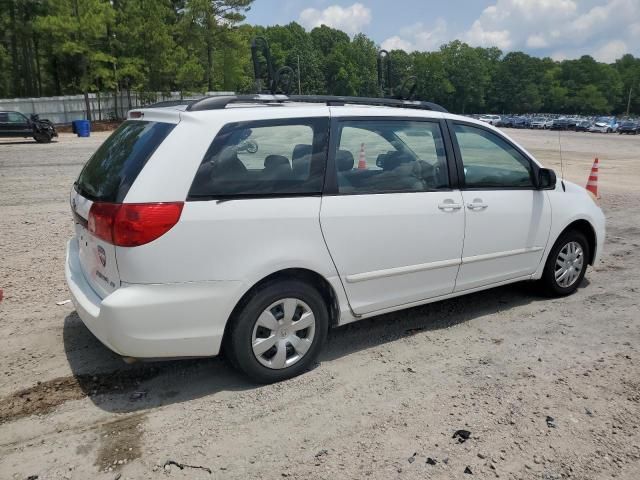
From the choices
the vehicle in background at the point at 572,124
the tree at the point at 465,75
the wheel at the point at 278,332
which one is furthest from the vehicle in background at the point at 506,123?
the wheel at the point at 278,332

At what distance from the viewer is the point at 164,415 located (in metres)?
3.19

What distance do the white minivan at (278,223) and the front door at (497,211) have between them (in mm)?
14

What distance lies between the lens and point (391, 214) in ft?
12.5

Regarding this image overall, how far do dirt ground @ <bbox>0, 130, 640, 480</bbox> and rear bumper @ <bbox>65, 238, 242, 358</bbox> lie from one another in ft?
1.33

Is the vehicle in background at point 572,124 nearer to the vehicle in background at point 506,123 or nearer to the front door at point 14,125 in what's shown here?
the vehicle in background at point 506,123

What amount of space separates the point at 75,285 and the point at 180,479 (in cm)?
165

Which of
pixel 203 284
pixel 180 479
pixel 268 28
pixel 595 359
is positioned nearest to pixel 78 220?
pixel 203 284

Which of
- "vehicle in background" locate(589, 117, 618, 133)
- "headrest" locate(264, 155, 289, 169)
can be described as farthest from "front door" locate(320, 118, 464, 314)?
"vehicle in background" locate(589, 117, 618, 133)

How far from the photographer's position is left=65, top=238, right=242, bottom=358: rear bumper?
304 cm

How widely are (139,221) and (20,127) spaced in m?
26.7

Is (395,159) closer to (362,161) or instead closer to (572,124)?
(362,161)

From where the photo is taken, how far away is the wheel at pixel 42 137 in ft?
84.0

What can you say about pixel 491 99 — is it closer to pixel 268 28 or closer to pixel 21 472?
pixel 268 28

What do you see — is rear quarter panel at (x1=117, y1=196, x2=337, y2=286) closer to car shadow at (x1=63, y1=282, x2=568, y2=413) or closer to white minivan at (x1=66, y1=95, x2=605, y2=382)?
white minivan at (x1=66, y1=95, x2=605, y2=382)
